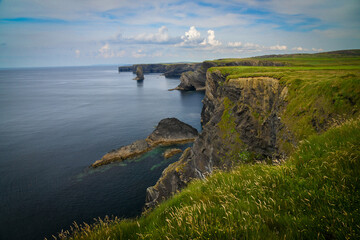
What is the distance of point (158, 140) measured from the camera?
5262 cm

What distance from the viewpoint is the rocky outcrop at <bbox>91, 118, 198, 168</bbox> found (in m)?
44.3

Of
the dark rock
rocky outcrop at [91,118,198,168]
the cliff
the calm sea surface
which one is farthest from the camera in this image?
the dark rock

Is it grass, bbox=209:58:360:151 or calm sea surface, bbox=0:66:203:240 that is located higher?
grass, bbox=209:58:360:151

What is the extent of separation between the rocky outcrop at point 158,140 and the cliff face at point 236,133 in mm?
16551

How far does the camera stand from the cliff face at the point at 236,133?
79.7ft

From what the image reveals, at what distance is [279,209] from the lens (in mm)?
4387

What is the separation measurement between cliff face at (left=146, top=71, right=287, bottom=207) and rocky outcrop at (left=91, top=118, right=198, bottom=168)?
54.3 feet

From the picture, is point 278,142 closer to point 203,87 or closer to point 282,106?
point 282,106

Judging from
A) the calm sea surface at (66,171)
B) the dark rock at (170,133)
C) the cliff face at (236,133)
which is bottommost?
the calm sea surface at (66,171)

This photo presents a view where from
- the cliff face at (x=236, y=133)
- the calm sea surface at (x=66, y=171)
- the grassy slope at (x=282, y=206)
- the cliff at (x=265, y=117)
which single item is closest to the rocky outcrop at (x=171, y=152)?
the calm sea surface at (x=66, y=171)

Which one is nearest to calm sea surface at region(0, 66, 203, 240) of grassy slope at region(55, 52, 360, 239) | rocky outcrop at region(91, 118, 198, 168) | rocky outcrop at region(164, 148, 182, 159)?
rocky outcrop at region(164, 148, 182, 159)

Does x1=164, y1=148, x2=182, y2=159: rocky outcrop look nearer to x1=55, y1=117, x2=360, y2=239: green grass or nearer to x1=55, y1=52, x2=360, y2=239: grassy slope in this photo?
x1=55, y1=52, x2=360, y2=239: grassy slope

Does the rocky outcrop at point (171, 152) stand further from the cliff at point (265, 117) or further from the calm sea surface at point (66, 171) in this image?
the cliff at point (265, 117)

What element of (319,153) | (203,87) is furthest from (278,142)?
(203,87)
